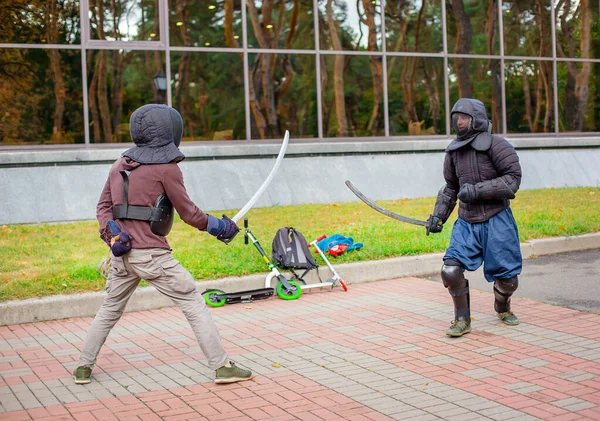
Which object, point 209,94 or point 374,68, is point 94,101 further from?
point 374,68

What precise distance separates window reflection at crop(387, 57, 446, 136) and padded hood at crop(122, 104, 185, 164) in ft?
42.3

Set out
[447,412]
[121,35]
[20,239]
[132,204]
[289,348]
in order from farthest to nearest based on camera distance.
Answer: [121,35] → [20,239] → [289,348] → [132,204] → [447,412]

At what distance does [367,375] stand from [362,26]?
13.3m

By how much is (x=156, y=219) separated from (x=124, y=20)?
35.8 feet

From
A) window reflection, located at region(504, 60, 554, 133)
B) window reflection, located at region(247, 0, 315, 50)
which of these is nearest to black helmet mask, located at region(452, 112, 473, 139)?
window reflection, located at region(247, 0, 315, 50)

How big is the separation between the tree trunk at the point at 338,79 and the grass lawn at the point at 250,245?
2.88 m

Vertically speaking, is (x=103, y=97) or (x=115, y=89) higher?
(x=115, y=89)

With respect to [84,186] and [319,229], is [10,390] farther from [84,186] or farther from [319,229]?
[84,186]

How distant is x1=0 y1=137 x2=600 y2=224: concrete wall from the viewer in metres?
14.0

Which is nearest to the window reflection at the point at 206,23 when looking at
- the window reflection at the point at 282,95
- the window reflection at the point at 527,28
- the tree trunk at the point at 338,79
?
the window reflection at the point at 282,95

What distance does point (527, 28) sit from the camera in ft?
65.3

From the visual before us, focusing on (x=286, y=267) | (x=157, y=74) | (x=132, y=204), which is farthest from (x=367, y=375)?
(x=157, y=74)

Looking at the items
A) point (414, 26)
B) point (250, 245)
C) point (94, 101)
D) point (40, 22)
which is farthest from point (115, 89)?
point (414, 26)

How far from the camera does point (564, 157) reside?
19.0 meters
